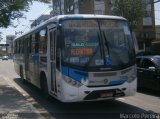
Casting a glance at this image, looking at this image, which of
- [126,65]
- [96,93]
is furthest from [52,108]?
[126,65]

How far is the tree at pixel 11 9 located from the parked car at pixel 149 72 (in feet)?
21.5

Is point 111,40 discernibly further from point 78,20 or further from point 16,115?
point 16,115

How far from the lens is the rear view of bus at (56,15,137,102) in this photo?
34.6ft

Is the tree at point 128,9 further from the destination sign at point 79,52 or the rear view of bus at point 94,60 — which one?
the destination sign at point 79,52

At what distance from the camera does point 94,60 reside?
1074 cm

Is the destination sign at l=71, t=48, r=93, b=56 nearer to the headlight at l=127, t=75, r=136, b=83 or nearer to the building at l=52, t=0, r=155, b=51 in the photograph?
the headlight at l=127, t=75, r=136, b=83

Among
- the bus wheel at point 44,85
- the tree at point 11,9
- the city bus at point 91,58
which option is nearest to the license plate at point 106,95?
the city bus at point 91,58

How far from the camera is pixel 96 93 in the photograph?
34.8 ft

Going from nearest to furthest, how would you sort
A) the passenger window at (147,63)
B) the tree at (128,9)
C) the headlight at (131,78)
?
the headlight at (131,78) < the passenger window at (147,63) < the tree at (128,9)

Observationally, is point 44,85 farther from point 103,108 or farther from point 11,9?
point 11,9

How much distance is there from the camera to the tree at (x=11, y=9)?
1841 cm

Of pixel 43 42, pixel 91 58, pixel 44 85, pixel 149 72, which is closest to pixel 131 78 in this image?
pixel 91 58

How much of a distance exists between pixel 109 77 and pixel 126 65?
689 millimetres

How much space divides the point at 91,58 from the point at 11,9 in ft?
29.8
